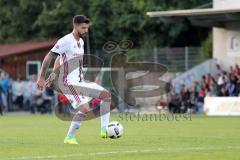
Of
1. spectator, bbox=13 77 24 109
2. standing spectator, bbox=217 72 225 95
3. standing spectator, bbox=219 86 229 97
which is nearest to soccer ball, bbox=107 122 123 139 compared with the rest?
standing spectator, bbox=219 86 229 97

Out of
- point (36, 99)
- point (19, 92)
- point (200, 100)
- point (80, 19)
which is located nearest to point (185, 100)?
point (200, 100)

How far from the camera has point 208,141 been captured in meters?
16.1

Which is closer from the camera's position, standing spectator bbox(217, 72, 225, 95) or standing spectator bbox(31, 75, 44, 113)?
standing spectator bbox(217, 72, 225, 95)

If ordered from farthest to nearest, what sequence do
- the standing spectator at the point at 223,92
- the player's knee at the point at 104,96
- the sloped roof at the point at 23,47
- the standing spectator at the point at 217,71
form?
the sloped roof at the point at 23,47 < the standing spectator at the point at 217,71 < the standing spectator at the point at 223,92 < the player's knee at the point at 104,96

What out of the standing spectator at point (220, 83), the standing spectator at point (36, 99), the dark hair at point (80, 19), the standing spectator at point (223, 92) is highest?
the dark hair at point (80, 19)

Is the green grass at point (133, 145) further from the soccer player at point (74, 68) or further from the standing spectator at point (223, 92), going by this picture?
the standing spectator at point (223, 92)

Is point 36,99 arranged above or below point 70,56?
below

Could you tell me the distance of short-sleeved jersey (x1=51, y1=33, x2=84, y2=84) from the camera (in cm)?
1551

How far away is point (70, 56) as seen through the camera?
15.6 meters

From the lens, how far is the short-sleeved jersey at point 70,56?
15.5 m

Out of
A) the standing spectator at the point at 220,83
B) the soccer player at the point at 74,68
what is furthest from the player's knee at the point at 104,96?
the standing spectator at the point at 220,83

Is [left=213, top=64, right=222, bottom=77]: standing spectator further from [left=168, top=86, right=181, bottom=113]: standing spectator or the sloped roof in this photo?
the sloped roof

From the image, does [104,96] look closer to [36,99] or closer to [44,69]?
[44,69]

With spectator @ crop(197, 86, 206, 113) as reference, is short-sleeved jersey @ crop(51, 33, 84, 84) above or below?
above
